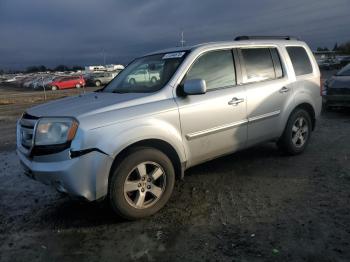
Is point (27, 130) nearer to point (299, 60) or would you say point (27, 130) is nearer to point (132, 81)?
point (132, 81)

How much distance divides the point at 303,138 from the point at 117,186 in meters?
3.77

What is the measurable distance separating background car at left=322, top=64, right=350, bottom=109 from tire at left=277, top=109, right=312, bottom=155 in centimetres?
468

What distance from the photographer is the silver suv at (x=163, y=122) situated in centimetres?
399

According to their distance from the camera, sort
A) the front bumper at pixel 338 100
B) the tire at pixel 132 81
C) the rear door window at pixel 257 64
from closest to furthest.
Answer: the tire at pixel 132 81, the rear door window at pixel 257 64, the front bumper at pixel 338 100

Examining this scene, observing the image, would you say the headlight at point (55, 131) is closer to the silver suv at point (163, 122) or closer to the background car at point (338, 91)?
the silver suv at point (163, 122)

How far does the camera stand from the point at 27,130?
14.4 feet

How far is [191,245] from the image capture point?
372 cm

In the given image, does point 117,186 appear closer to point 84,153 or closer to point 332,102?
point 84,153

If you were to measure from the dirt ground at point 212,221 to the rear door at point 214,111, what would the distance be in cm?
59

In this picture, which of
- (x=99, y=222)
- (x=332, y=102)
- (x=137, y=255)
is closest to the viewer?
(x=137, y=255)

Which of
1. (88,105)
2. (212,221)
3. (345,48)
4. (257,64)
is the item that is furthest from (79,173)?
(345,48)

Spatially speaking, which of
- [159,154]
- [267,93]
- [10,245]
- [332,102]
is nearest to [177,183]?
[159,154]

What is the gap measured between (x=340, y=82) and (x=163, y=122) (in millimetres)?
8085

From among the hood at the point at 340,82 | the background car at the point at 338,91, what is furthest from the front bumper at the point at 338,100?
the hood at the point at 340,82
